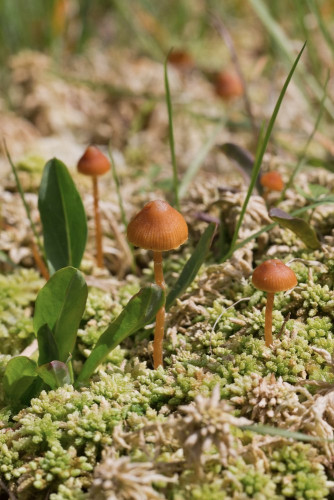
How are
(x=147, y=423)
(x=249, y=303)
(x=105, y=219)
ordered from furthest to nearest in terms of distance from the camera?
1. (x=105, y=219)
2. (x=249, y=303)
3. (x=147, y=423)

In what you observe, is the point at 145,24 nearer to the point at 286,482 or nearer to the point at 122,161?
the point at 122,161

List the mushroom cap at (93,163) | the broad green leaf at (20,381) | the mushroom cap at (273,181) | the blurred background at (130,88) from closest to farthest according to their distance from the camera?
the broad green leaf at (20,381) → the mushroom cap at (93,163) → the mushroom cap at (273,181) → the blurred background at (130,88)

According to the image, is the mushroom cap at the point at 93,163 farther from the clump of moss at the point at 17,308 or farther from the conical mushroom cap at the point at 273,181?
the conical mushroom cap at the point at 273,181

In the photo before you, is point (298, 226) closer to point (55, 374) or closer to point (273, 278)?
point (273, 278)

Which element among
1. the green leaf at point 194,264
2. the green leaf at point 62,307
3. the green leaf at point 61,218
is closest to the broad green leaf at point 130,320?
the green leaf at point 62,307

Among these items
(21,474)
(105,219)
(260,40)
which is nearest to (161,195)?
(105,219)

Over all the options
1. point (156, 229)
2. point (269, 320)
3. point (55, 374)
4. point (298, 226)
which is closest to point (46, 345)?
point (55, 374)
